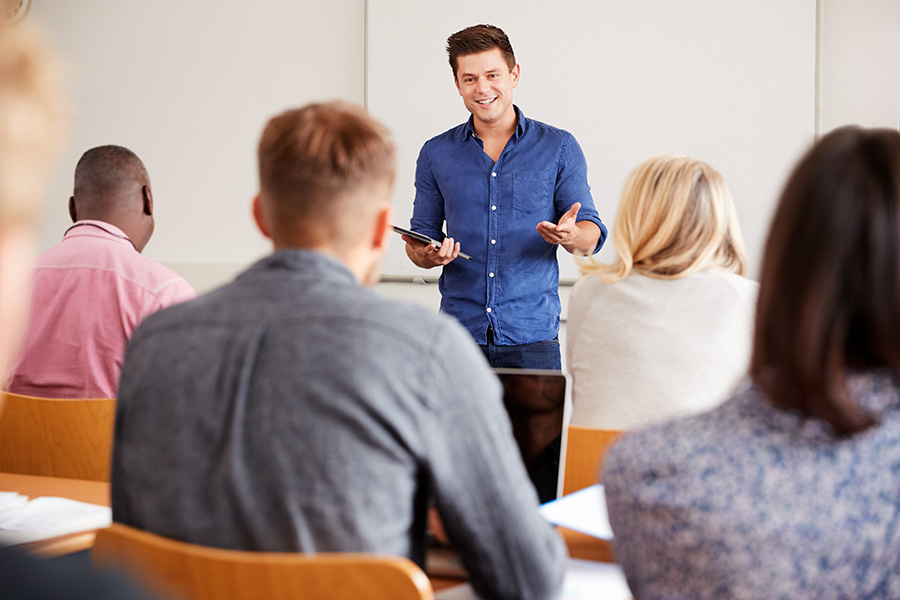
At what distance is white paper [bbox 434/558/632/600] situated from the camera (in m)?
1.08

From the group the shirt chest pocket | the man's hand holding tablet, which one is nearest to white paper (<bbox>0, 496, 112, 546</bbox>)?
the man's hand holding tablet

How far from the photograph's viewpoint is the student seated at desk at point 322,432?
0.91 metres

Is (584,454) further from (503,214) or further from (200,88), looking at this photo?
(200,88)

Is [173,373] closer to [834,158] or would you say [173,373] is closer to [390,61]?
[834,158]

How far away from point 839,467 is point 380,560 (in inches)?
18.1

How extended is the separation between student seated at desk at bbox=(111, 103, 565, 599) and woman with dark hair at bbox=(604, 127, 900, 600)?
212mm

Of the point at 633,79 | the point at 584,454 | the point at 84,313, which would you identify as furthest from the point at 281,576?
the point at 633,79

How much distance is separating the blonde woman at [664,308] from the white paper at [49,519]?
3.13ft

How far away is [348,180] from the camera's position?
1083 millimetres

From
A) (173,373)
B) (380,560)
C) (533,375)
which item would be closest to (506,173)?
(533,375)

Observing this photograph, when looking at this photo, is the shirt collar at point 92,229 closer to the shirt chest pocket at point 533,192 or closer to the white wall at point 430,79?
the white wall at point 430,79

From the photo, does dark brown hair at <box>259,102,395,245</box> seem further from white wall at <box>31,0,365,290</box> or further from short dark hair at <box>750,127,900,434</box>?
white wall at <box>31,0,365,290</box>

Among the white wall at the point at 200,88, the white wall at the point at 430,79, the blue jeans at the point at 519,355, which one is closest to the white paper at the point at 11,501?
the blue jeans at the point at 519,355

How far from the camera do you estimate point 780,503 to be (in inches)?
32.0
